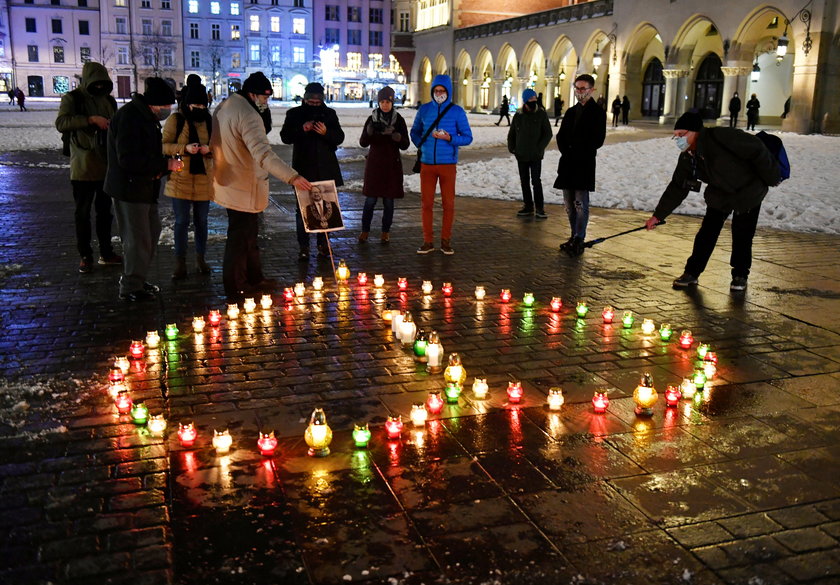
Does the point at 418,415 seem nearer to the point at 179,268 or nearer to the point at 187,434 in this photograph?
the point at 187,434

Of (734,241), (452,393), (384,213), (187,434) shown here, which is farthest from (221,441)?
(384,213)

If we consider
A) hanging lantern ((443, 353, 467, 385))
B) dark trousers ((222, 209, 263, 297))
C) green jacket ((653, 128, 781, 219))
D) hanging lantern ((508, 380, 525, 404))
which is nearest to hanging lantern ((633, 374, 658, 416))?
hanging lantern ((508, 380, 525, 404))

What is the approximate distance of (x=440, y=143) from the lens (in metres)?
9.48

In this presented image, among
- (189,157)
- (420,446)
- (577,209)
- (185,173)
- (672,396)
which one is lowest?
(420,446)

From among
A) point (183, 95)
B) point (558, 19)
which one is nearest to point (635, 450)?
point (183, 95)

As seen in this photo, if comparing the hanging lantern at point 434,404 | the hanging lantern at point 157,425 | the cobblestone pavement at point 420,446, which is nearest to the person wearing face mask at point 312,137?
the cobblestone pavement at point 420,446

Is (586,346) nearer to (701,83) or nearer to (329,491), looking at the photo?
(329,491)

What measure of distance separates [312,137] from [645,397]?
5464 millimetres

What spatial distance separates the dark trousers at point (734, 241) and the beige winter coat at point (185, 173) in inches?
185

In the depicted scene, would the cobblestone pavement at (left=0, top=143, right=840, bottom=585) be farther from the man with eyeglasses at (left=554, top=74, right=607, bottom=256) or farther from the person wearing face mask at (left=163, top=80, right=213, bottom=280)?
the man with eyeglasses at (left=554, top=74, right=607, bottom=256)

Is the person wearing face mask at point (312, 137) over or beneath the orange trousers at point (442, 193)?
over

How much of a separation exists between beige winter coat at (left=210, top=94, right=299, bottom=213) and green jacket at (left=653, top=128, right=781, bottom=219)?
3.88m

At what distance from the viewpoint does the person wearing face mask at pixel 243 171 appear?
275 inches

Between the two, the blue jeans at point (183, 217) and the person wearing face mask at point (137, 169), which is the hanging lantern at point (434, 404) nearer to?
the person wearing face mask at point (137, 169)
